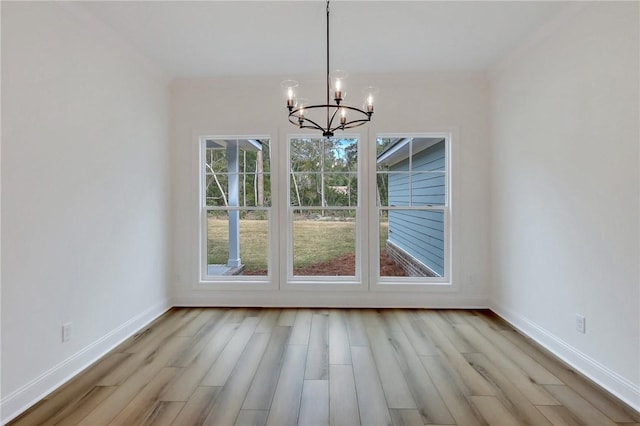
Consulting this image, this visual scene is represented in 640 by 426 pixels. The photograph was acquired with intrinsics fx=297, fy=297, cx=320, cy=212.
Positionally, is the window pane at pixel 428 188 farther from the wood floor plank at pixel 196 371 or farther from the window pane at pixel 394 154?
the wood floor plank at pixel 196 371

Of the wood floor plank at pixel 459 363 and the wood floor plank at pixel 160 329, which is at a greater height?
the wood floor plank at pixel 160 329

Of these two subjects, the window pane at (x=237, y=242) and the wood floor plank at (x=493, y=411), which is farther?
the window pane at (x=237, y=242)

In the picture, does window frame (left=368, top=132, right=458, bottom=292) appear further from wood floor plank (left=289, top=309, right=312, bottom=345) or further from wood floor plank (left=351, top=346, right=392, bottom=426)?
wood floor plank (left=351, top=346, right=392, bottom=426)

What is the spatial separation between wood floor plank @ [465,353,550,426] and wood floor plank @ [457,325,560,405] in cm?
4

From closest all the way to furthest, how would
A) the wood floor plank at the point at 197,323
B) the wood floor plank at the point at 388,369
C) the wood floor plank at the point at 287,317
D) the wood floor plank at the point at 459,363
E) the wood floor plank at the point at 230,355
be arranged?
the wood floor plank at the point at 388,369, the wood floor plank at the point at 459,363, the wood floor plank at the point at 230,355, the wood floor plank at the point at 197,323, the wood floor plank at the point at 287,317

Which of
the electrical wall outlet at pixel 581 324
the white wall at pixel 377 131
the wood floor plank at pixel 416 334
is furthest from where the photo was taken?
the white wall at pixel 377 131

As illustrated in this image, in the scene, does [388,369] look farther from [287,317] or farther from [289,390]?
[287,317]

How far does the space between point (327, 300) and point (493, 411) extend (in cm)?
209

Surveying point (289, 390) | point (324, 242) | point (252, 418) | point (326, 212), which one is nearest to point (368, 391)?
point (289, 390)

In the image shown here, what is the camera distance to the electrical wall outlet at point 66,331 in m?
2.19

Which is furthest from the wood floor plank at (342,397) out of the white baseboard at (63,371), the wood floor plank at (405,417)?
the white baseboard at (63,371)

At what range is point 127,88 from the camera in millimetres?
2898

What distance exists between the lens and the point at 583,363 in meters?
2.27

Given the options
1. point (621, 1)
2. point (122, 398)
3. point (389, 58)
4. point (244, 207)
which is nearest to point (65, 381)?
point (122, 398)
